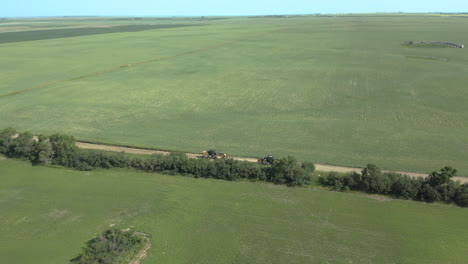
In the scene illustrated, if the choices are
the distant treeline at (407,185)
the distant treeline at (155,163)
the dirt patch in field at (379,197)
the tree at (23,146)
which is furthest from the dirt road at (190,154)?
the tree at (23,146)

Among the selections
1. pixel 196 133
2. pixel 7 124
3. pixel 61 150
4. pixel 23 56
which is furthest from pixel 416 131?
pixel 23 56

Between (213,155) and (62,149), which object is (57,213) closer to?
(62,149)

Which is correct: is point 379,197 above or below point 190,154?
below

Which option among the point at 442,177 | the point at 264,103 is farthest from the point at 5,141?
the point at 442,177

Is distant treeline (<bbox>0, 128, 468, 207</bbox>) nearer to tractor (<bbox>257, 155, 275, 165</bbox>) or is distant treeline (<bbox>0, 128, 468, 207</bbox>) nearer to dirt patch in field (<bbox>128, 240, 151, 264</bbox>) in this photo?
tractor (<bbox>257, 155, 275, 165</bbox>)

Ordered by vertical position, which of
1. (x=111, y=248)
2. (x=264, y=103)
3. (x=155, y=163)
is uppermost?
(x=264, y=103)

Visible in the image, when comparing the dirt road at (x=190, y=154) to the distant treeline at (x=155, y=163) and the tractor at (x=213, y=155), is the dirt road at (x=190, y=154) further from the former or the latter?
the distant treeline at (x=155, y=163)
